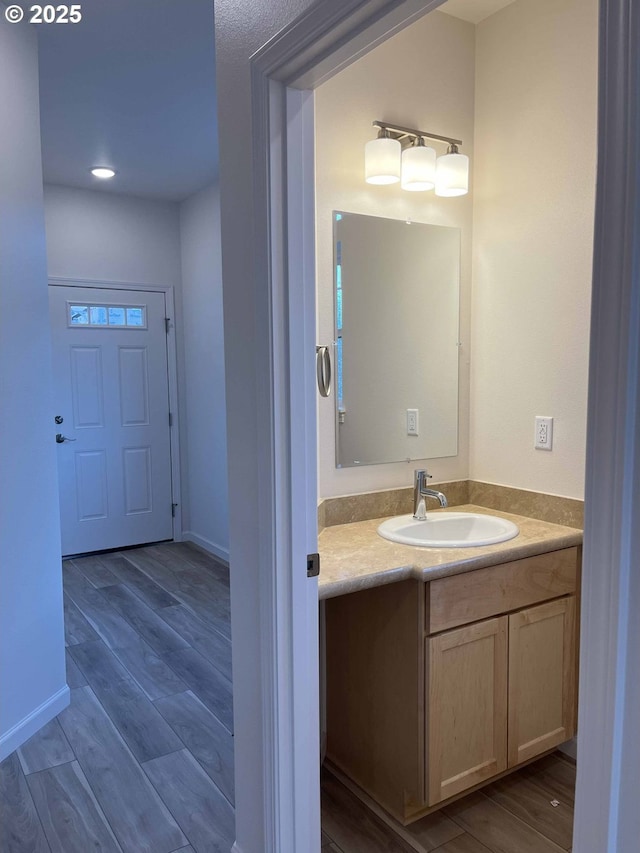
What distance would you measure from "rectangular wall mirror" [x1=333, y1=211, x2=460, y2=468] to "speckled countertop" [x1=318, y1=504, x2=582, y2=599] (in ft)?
0.97

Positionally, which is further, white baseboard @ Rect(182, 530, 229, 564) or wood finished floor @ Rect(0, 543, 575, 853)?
white baseboard @ Rect(182, 530, 229, 564)

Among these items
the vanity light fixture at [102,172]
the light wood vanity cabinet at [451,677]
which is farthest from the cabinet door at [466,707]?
the vanity light fixture at [102,172]

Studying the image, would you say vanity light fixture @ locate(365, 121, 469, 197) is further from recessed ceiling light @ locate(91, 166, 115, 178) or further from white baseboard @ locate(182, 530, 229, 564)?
white baseboard @ locate(182, 530, 229, 564)

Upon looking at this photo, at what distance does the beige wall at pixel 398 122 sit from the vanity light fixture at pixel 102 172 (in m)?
2.51

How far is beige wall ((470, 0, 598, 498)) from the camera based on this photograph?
2.10 m

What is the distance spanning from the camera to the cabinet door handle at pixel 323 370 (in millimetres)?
2031

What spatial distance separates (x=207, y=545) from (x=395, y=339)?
9.99 ft

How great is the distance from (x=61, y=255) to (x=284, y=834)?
410 centimetres

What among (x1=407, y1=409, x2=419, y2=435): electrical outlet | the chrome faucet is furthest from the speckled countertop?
(x1=407, y1=409, x2=419, y2=435): electrical outlet

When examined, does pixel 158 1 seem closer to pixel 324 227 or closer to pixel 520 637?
pixel 324 227

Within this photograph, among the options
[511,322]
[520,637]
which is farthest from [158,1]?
[520,637]

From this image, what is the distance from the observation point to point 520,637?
6.51 feet

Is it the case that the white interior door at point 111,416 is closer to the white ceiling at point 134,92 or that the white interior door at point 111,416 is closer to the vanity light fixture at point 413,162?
the white ceiling at point 134,92

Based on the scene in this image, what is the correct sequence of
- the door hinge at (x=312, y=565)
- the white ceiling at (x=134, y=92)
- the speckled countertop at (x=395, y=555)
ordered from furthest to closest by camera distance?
the white ceiling at (x=134, y=92)
the speckled countertop at (x=395, y=555)
the door hinge at (x=312, y=565)
